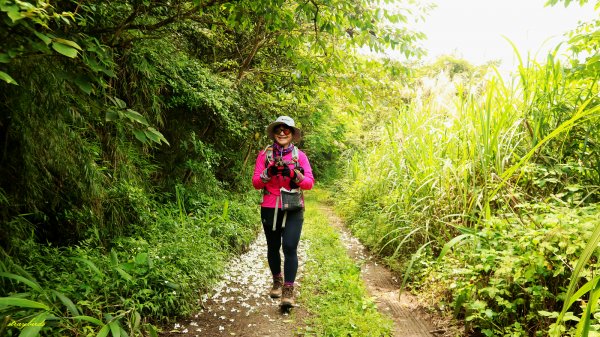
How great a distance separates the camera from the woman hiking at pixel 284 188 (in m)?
3.24

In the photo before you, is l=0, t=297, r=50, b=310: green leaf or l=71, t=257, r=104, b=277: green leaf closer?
l=0, t=297, r=50, b=310: green leaf

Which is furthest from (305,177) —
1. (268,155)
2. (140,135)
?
(140,135)

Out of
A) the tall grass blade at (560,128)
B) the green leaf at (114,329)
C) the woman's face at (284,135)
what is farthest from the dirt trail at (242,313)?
the tall grass blade at (560,128)

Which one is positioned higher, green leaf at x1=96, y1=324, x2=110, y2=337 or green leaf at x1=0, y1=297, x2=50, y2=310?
green leaf at x1=0, y1=297, x2=50, y2=310

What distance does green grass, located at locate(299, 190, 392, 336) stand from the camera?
2.87 m

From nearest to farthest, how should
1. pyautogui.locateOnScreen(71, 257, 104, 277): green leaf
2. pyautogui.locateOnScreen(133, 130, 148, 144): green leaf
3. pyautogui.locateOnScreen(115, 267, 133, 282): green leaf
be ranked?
pyautogui.locateOnScreen(133, 130, 148, 144): green leaf < pyautogui.locateOnScreen(71, 257, 104, 277): green leaf < pyautogui.locateOnScreen(115, 267, 133, 282): green leaf

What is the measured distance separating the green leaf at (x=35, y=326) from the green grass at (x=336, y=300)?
1.80 m

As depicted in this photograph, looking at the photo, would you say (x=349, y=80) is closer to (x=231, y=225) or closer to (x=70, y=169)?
(x=231, y=225)

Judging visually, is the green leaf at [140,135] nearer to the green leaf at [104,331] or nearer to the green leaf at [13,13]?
the green leaf at [13,13]

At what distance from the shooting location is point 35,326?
5.90 ft

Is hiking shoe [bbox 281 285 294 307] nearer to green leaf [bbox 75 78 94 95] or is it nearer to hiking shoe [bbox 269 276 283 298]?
hiking shoe [bbox 269 276 283 298]

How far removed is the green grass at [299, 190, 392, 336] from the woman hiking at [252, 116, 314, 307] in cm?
34

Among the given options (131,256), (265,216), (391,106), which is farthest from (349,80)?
(131,256)

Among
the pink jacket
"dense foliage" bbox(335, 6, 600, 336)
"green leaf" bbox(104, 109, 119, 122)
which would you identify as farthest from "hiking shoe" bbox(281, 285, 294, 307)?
"green leaf" bbox(104, 109, 119, 122)
